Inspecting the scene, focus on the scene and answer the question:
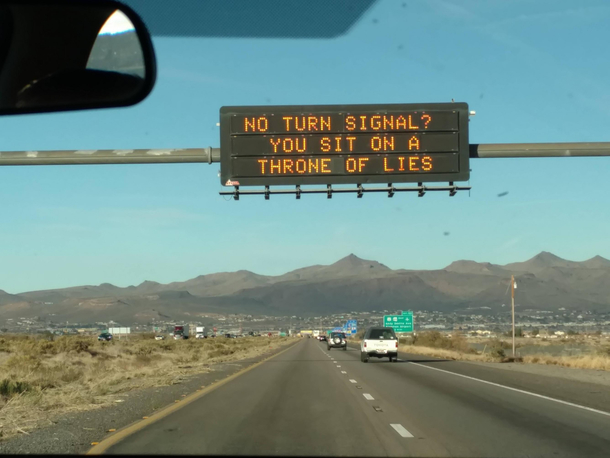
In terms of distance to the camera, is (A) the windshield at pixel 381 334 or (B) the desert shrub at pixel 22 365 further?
(A) the windshield at pixel 381 334

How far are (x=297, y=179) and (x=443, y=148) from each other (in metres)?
3.85

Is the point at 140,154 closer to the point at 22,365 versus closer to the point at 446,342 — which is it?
the point at 22,365

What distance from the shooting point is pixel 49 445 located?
11.2 metres

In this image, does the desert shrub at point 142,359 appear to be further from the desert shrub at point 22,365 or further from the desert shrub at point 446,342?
the desert shrub at point 446,342

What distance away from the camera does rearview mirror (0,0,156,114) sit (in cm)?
532

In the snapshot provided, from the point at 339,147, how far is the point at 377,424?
788 cm

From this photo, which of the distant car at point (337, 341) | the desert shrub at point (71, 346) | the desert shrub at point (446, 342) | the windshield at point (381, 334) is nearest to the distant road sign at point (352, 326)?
the desert shrub at point (446, 342)

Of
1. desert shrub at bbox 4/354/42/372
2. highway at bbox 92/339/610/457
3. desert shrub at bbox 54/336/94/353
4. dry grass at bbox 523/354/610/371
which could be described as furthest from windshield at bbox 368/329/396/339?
desert shrub at bbox 54/336/94/353

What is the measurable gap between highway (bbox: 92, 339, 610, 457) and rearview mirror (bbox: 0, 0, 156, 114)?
20.3ft

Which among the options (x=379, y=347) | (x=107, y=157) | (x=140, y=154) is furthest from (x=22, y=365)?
(x=140, y=154)

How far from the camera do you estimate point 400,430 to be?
1274 cm

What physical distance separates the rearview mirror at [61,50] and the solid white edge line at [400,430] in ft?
27.7

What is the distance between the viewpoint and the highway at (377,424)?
35.8 ft

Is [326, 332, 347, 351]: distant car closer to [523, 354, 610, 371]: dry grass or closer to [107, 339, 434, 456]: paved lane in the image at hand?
[523, 354, 610, 371]: dry grass
